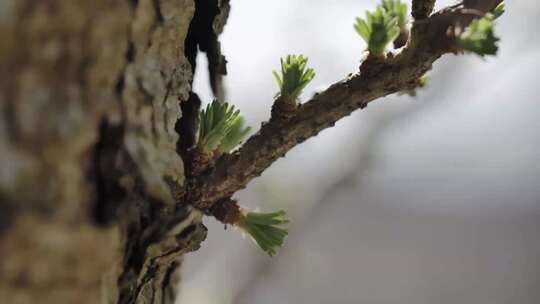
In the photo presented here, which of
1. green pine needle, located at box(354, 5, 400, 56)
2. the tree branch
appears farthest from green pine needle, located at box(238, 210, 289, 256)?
green pine needle, located at box(354, 5, 400, 56)

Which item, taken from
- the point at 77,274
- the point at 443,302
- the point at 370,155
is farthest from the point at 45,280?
the point at 443,302

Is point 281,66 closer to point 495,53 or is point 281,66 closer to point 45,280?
point 495,53

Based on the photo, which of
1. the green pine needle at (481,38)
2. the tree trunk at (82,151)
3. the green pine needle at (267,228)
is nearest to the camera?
the tree trunk at (82,151)

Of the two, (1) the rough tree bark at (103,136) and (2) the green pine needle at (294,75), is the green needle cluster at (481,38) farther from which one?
(2) the green pine needle at (294,75)

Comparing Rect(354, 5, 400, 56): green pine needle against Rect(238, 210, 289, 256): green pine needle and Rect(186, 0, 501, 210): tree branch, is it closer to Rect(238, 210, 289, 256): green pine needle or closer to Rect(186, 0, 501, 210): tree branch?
Rect(186, 0, 501, 210): tree branch

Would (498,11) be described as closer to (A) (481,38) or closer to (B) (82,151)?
(A) (481,38)

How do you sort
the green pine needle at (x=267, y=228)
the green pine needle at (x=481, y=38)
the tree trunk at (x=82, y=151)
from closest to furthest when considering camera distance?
1. the tree trunk at (x=82, y=151)
2. the green pine needle at (x=481, y=38)
3. the green pine needle at (x=267, y=228)

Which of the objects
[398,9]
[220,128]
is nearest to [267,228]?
[220,128]

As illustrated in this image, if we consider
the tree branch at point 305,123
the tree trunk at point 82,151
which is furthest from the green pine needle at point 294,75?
the tree trunk at point 82,151
